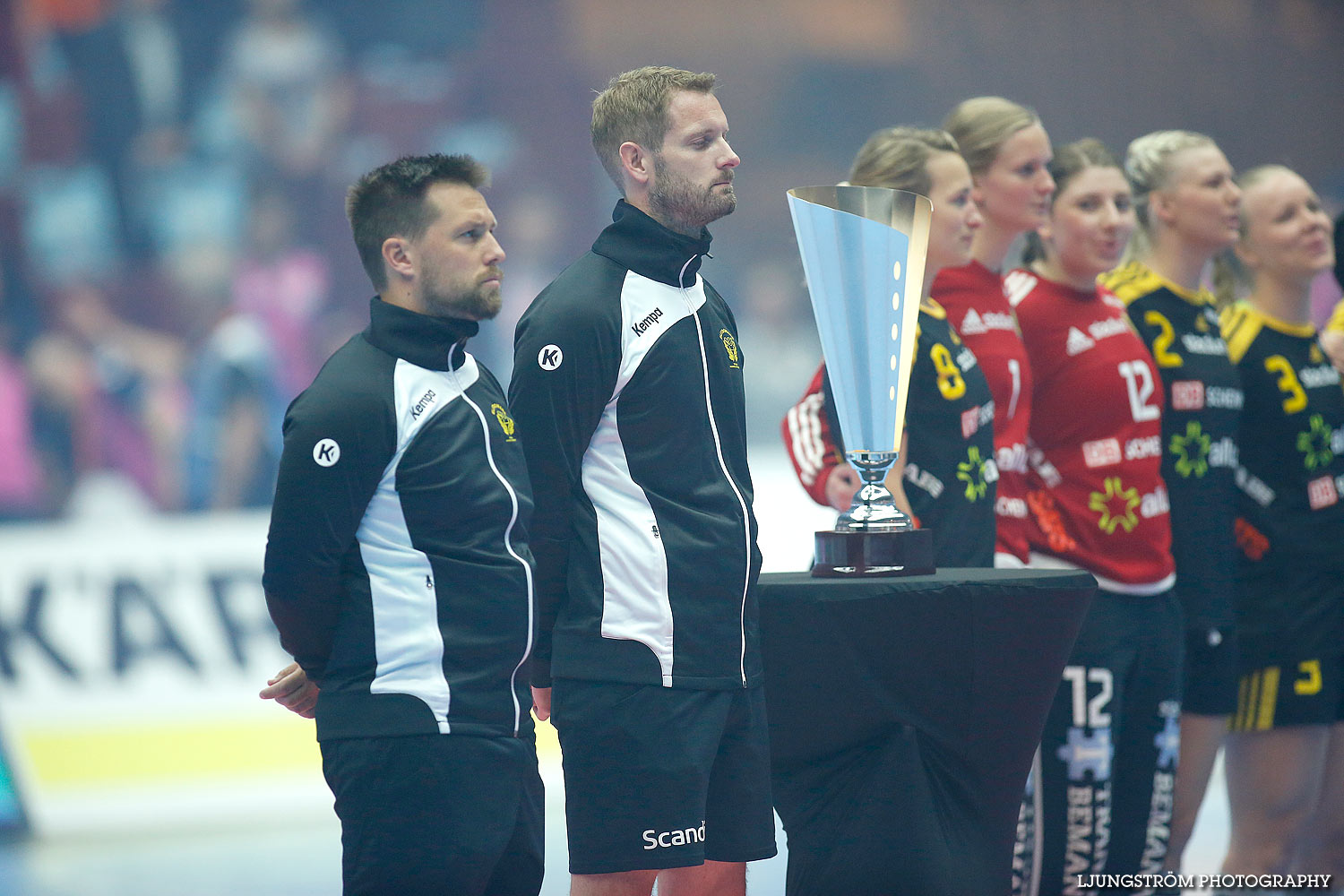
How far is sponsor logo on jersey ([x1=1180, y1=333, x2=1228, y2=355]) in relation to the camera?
3.17m

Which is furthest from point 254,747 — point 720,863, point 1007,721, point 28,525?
point 1007,721

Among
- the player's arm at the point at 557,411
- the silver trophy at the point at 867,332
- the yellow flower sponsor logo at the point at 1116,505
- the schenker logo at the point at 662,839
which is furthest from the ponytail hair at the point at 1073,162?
the schenker logo at the point at 662,839

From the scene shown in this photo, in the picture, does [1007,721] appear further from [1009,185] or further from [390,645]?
[1009,185]

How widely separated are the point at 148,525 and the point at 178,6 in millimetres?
1853


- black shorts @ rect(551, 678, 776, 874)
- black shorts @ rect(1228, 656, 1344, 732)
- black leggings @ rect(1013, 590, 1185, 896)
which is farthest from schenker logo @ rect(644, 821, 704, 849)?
black shorts @ rect(1228, 656, 1344, 732)

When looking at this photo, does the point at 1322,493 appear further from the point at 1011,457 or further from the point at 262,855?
the point at 262,855

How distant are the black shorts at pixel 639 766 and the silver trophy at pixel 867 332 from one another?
0.30m

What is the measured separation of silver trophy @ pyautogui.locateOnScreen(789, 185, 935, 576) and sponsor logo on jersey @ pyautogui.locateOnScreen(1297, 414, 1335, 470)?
1.56 m

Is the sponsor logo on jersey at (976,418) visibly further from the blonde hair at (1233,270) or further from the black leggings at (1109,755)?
the blonde hair at (1233,270)

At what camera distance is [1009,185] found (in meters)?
2.97

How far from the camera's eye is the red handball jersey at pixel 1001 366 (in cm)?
288

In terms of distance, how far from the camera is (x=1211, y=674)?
10.3 ft

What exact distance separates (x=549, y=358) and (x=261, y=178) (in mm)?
3455

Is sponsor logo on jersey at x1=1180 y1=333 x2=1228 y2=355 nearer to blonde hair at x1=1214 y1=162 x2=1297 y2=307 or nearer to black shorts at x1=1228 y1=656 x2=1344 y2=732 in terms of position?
blonde hair at x1=1214 y1=162 x2=1297 y2=307
